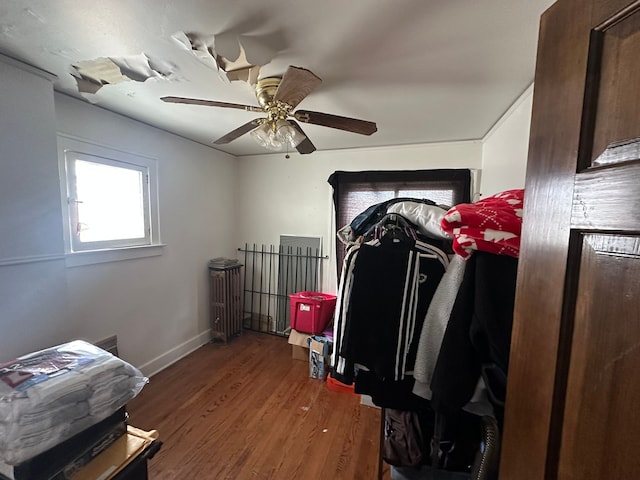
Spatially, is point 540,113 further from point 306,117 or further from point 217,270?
point 217,270

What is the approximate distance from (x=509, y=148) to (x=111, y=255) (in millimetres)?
3107

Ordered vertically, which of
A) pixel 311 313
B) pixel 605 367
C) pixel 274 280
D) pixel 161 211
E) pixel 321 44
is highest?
pixel 321 44

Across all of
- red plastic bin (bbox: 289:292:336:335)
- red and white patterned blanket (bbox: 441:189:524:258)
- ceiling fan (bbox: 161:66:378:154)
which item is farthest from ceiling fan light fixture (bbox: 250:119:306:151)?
red plastic bin (bbox: 289:292:336:335)

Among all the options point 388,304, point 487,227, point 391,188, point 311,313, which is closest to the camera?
point 487,227

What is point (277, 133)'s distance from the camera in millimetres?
1564

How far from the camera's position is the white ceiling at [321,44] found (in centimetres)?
100

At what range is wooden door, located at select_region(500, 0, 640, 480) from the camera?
0.40 meters

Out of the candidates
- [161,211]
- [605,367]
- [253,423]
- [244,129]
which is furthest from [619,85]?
[161,211]

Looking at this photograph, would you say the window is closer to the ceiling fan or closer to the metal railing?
the metal railing

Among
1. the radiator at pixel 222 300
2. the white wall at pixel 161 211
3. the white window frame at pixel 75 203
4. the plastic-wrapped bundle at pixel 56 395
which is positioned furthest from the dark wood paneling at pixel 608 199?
the radiator at pixel 222 300

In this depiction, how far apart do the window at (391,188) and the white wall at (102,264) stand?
59.1 inches

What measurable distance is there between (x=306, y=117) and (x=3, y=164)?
63.1 inches

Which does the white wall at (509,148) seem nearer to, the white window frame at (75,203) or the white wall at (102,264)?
the white wall at (102,264)

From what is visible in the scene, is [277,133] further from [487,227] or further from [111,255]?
[111,255]
